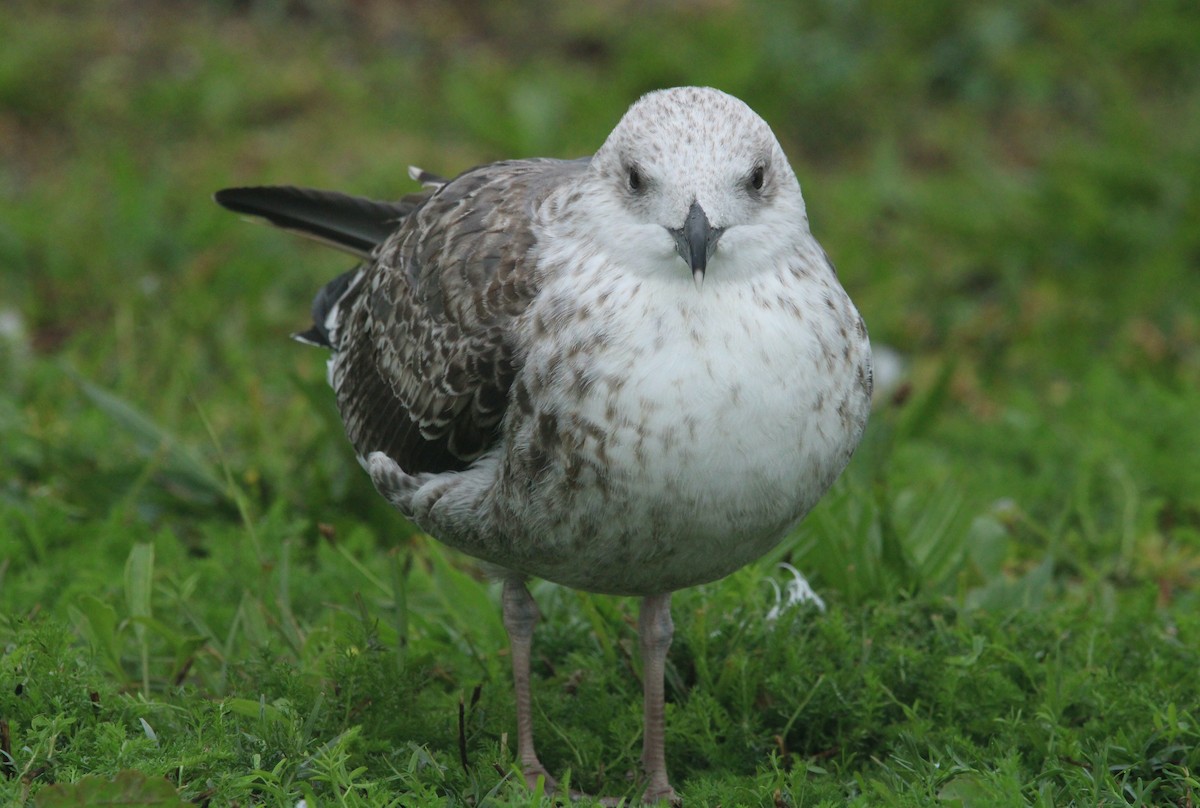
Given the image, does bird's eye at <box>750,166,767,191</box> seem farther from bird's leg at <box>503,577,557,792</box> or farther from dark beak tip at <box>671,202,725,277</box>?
bird's leg at <box>503,577,557,792</box>

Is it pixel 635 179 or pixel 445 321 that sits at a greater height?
pixel 635 179

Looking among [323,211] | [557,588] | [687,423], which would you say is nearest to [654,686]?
[557,588]

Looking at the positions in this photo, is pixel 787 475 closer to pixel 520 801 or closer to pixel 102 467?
pixel 520 801

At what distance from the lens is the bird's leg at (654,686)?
3.93 meters

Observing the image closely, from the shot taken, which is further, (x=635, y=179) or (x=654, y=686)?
(x=654, y=686)

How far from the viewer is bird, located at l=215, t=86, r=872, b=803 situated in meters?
3.31

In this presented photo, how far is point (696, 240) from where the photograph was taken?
3.24 m

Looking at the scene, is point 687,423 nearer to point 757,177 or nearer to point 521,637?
point 757,177

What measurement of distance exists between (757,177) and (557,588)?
163 cm

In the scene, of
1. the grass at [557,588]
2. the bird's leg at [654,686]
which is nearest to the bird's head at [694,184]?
the bird's leg at [654,686]

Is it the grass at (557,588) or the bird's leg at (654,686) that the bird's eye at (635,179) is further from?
the grass at (557,588)

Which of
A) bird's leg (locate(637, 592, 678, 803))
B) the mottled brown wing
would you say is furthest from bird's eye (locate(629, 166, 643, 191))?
bird's leg (locate(637, 592, 678, 803))

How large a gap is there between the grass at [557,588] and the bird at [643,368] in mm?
421

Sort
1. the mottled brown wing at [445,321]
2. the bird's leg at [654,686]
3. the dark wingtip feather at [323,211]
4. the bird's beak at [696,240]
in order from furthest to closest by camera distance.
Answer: the dark wingtip feather at [323,211]
the bird's leg at [654,686]
the mottled brown wing at [445,321]
the bird's beak at [696,240]
